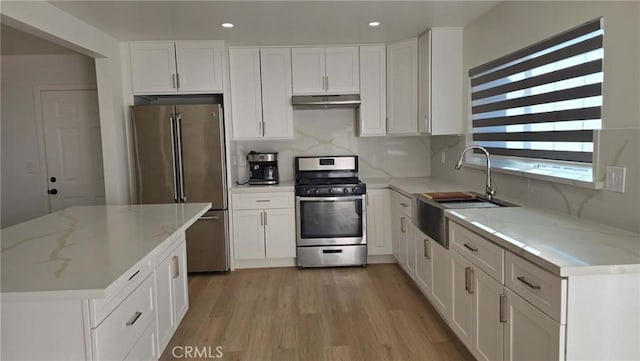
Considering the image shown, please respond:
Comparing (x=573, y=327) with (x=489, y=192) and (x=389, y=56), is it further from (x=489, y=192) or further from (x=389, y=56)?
(x=389, y=56)

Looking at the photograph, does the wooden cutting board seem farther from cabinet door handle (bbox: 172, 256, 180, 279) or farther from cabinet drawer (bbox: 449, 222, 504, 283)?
cabinet door handle (bbox: 172, 256, 180, 279)

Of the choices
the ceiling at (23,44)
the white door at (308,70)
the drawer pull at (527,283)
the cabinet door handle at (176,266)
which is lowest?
the cabinet door handle at (176,266)

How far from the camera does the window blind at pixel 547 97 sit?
84.6 inches

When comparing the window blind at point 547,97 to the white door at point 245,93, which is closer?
the window blind at point 547,97

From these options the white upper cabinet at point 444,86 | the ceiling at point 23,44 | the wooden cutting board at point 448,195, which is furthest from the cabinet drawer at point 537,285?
the ceiling at point 23,44

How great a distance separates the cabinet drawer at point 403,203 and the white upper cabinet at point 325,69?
1263 mm

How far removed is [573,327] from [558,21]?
1.75m

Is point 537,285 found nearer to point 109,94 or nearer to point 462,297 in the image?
point 462,297

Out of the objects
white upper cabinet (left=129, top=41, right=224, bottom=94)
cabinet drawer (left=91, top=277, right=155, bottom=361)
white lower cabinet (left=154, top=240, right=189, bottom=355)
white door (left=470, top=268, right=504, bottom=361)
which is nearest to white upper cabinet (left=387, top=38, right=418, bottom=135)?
white upper cabinet (left=129, top=41, right=224, bottom=94)

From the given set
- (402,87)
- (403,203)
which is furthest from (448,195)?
(402,87)

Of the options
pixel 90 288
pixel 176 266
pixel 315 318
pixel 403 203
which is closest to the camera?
pixel 90 288

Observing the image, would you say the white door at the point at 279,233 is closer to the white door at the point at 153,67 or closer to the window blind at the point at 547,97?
the white door at the point at 153,67

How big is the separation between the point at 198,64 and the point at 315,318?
2.64 m

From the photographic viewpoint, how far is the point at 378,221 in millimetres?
4250
